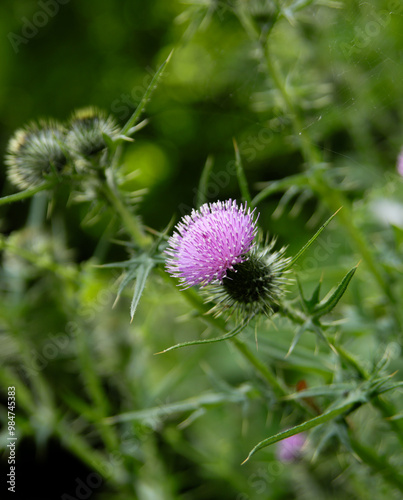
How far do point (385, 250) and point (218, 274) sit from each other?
1.18 m

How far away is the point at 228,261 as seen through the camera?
Result: 1.35m

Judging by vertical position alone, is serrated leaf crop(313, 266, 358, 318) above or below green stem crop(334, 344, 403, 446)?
above

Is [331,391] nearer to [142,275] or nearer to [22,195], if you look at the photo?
[142,275]

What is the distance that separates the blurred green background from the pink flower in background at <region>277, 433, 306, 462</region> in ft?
0.43

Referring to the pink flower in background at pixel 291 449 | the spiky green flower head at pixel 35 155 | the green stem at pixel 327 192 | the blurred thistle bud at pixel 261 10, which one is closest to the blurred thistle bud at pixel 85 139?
the spiky green flower head at pixel 35 155

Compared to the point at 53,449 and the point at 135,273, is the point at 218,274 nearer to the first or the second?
the point at 135,273

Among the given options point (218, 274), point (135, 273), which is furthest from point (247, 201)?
point (135, 273)

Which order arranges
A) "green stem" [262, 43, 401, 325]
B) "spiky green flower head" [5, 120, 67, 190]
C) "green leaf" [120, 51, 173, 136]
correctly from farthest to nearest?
1. "green stem" [262, 43, 401, 325]
2. "spiky green flower head" [5, 120, 67, 190]
3. "green leaf" [120, 51, 173, 136]

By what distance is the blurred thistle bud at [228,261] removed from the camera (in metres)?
1.33

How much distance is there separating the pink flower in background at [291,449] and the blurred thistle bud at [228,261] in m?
1.10

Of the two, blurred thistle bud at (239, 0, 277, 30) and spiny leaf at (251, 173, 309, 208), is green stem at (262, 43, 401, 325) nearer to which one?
spiny leaf at (251, 173, 309, 208)

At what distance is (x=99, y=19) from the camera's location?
641 cm

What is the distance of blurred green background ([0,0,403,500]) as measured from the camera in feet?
7.23

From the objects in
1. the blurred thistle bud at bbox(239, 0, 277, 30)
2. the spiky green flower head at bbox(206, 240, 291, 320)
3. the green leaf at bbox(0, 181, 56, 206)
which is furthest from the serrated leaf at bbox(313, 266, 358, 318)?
the blurred thistle bud at bbox(239, 0, 277, 30)
